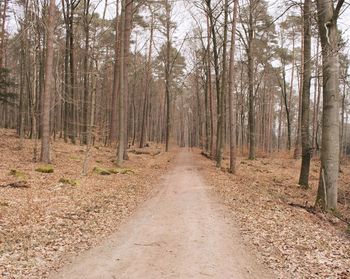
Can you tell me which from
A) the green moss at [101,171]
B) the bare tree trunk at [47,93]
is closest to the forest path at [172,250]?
the green moss at [101,171]

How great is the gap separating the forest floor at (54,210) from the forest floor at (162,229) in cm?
2

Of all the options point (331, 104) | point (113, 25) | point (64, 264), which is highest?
point (113, 25)

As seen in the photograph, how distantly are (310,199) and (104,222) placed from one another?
804 cm

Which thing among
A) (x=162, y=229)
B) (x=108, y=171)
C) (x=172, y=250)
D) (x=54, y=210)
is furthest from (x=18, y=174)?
(x=172, y=250)

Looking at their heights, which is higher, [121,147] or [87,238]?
[121,147]

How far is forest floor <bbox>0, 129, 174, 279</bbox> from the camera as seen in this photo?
6.01 meters

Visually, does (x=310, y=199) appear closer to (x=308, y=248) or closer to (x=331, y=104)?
(x=331, y=104)

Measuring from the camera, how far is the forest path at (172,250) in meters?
5.43

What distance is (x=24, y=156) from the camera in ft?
57.1

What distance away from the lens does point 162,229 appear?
7.70 metres

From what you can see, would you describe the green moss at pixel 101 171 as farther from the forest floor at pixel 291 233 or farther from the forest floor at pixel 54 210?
the forest floor at pixel 291 233

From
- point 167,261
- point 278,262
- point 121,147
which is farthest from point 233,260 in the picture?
point 121,147

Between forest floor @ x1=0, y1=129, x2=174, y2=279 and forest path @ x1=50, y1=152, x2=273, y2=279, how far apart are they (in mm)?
461

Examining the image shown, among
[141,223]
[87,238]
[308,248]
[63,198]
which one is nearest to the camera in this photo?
[308,248]
